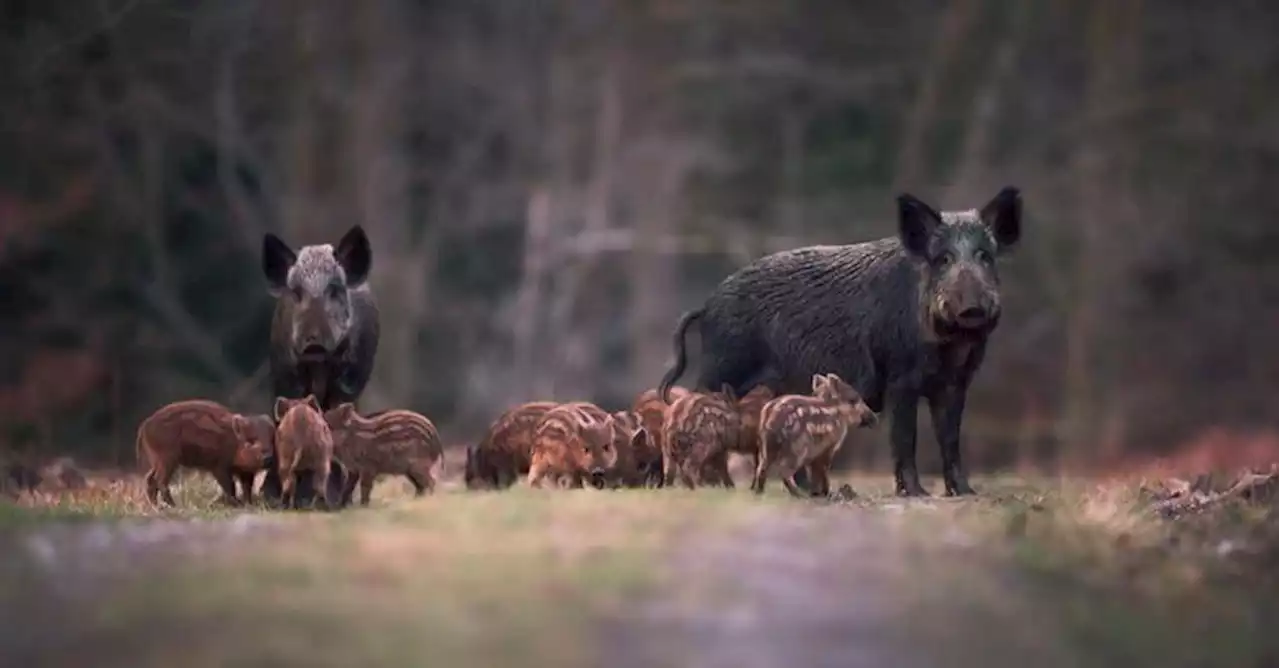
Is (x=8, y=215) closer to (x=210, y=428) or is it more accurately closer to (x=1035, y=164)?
(x=210, y=428)

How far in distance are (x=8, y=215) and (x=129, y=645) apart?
598cm

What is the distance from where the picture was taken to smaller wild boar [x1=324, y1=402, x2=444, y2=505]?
16.5ft

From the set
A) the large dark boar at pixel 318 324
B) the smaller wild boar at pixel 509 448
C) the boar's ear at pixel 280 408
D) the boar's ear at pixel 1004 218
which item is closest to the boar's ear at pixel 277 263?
the large dark boar at pixel 318 324

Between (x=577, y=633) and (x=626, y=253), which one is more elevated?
(x=626, y=253)

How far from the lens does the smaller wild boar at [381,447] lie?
16.5ft

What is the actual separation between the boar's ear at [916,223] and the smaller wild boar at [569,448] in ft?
4.06

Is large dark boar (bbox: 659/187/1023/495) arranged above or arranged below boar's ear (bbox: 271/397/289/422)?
above

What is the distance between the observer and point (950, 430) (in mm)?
5422

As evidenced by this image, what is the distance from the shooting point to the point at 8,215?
25.6 ft

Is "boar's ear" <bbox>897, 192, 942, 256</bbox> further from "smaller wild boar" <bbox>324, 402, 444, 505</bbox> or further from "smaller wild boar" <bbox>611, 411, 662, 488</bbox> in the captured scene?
"smaller wild boar" <bbox>324, 402, 444, 505</bbox>

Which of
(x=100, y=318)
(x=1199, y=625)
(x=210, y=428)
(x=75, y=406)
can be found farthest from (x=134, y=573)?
(x=100, y=318)

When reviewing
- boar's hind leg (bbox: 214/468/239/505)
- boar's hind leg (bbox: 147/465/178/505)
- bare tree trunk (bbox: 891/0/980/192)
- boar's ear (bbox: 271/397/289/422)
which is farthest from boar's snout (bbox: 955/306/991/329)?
bare tree trunk (bbox: 891/0/980/192)

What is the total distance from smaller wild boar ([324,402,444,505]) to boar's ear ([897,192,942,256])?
68.8 inches

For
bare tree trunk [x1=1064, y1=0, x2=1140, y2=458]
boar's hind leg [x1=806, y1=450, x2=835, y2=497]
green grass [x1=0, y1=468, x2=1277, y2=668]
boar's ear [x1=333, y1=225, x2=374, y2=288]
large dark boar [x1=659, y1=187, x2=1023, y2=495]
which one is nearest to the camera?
green grass [x1=0, y1=468, x2=1277, y2=668]
